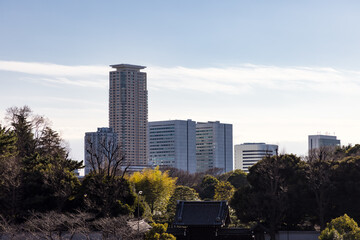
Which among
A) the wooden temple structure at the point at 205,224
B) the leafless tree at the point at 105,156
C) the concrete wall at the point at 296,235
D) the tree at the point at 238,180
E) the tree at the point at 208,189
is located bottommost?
the concrete wall at the point at 296,235

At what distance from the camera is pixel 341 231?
130ft

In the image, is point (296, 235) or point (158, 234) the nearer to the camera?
point (158, 234)

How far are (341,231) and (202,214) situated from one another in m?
14.8

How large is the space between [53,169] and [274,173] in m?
18.9

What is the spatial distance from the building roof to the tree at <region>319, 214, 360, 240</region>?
1200 centimetres

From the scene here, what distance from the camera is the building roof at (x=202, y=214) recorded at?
50.6m

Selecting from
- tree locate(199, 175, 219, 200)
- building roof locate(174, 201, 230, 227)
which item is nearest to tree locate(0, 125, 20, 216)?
building roof locate(174, 201, 230, 227)

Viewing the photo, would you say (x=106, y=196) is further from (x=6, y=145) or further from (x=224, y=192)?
(x=224, y=192)

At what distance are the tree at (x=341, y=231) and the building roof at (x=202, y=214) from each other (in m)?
12.0

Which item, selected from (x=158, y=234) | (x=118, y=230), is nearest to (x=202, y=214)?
(x=158, y=234)

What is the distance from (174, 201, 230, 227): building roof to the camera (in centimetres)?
5056

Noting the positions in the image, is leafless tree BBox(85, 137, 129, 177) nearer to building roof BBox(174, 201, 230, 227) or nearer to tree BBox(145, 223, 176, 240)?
building roof BBox(174, 201, 230, 227)

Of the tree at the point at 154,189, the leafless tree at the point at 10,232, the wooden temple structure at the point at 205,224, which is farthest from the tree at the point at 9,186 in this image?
the tree at the point at 154,189

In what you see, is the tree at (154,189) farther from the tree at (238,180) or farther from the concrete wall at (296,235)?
the concrete wall at (296,235)
